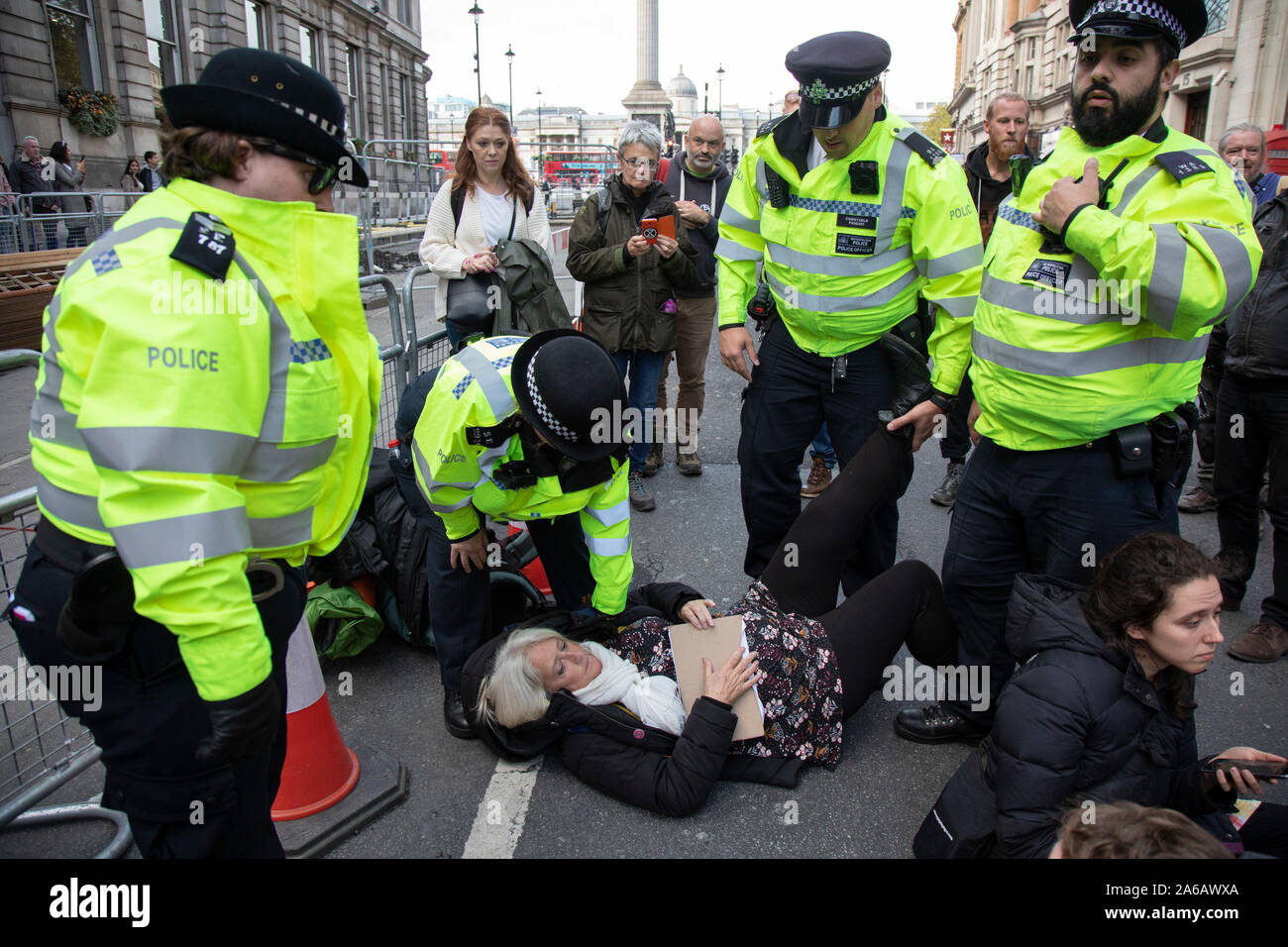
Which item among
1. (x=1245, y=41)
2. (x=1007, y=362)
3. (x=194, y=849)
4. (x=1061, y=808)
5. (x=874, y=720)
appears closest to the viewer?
(x=194, y=849)

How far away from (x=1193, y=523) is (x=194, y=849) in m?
5.17

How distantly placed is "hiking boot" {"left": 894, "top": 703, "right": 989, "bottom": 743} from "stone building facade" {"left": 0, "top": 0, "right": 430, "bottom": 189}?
14490 mm

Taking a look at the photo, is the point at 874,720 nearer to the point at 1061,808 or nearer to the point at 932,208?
the point at 1061,808

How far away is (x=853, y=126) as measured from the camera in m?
2.92

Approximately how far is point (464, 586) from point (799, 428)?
1.44 m

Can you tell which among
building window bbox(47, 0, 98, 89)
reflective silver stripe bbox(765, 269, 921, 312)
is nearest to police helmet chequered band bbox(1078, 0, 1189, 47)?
reflective silver stripe bbox(765, 269, 921, 312)

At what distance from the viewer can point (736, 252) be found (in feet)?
11.5

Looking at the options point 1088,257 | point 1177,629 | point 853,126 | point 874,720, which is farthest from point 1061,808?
point 853,126

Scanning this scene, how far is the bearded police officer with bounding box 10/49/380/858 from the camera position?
4.22ft

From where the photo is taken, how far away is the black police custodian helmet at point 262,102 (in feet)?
4.71

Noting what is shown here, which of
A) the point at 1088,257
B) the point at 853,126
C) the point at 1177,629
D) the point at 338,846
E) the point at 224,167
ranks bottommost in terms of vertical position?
the point at 338,846

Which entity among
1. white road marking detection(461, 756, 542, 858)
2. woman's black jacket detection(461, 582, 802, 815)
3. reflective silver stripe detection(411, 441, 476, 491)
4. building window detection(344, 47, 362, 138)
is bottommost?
white road marking detection(461, 756, 542, 858)

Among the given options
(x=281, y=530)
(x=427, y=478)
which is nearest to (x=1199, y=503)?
(x=427, y=478)

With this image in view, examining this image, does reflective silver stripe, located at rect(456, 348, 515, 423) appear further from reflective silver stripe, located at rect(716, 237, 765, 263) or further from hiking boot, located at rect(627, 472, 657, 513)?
hiking boot, located at rect(627, 472, 657, 513)
